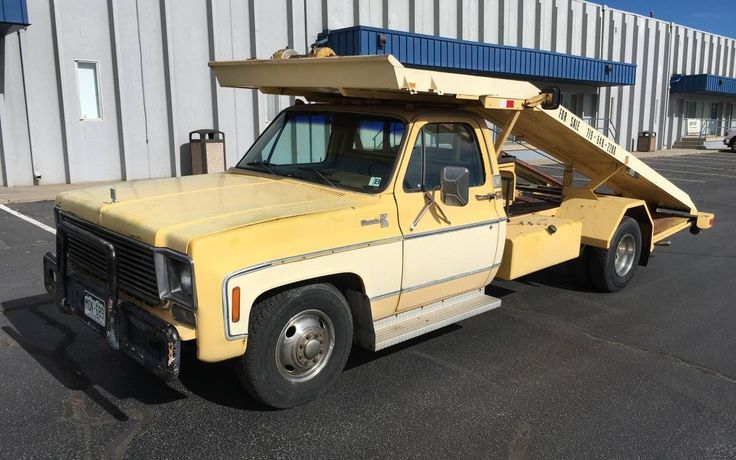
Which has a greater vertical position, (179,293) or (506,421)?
(179,293)

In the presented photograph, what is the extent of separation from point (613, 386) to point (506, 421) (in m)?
1.05

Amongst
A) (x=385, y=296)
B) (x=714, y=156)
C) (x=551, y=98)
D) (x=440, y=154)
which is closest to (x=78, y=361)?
(x=385, y=296)

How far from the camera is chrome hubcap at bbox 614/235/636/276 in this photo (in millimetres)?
6793

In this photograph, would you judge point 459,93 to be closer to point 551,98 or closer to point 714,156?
point 551,98

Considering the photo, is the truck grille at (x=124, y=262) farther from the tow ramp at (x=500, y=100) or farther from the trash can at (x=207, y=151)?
the trash can at (x=207, y=151)

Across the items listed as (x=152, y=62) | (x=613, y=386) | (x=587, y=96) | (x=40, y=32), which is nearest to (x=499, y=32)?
(x=587, y=96)

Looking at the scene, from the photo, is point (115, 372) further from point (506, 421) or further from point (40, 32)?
point (40, 32)

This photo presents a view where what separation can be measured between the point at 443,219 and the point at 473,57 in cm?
1728

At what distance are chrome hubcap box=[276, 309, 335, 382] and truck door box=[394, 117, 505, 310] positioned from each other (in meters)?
0.68

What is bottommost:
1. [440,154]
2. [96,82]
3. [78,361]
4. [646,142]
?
[78,361]

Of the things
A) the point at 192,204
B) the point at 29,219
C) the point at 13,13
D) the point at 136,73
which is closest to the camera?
the point at 192,204

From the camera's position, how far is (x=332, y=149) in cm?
479

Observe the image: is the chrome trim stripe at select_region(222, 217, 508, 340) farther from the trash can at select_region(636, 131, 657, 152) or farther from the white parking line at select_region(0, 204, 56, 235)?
the trash can at select_region(636, 131, 657, 152)

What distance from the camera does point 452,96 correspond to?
4.64m
